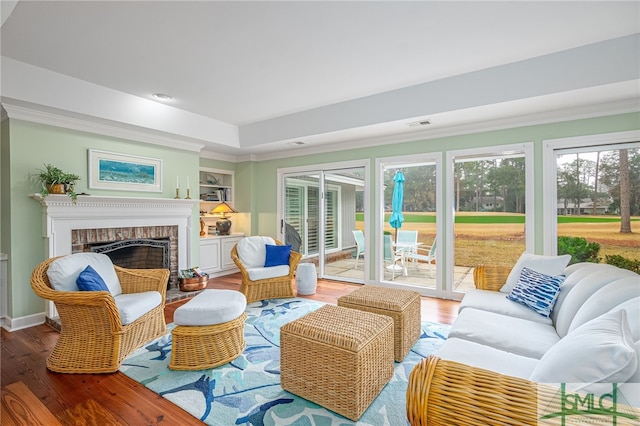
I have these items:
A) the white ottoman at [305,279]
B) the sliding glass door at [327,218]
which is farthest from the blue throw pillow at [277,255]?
the sliding glass door at [327,218]

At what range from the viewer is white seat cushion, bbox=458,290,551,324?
7.76 ft

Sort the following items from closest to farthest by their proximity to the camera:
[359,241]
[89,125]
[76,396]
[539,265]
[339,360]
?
[339,360]
[76,396]
[539,265]
[89,125]
[359,241]

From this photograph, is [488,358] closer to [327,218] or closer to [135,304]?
[135,304]

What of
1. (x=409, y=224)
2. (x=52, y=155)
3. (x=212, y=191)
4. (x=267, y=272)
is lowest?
(x=267, y=272)

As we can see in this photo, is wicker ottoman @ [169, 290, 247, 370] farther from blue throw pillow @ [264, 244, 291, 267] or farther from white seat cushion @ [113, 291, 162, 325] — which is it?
blue throw pillow @ [264, 244, 291, 267]

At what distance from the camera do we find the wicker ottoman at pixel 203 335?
243 cm

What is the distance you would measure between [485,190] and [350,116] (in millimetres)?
2110

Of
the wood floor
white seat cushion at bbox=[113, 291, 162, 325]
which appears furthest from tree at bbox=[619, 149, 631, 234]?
white seat cushion at bbox=[113, 291, 162, 325]

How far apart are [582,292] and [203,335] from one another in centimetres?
267

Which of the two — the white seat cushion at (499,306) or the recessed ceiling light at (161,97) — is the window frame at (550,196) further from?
the recessed ceiling light at (161,97)

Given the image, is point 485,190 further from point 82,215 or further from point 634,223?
point 82,215

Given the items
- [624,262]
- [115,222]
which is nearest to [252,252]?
[115,222]

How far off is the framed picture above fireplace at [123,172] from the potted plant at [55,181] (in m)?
0.39

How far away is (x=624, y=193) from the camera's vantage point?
343cm
